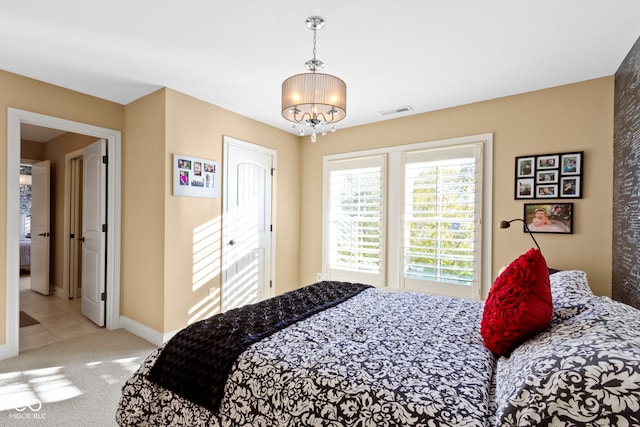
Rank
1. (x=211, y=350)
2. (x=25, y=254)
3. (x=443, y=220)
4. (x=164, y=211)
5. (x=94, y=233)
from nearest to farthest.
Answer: (x=211, y=350) → (x=164, y=211) → (x=443, y=220) → (x=94, y=233) → (x=25, y=254)

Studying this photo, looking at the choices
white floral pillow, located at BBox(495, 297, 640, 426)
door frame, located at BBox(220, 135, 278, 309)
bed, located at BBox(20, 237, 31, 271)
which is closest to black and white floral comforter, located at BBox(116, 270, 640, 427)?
white floral pillow, located at BBox(495, 297, 640, 426)

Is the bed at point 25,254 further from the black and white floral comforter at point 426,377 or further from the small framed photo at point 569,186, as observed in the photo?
the small framed photo at point 569,186

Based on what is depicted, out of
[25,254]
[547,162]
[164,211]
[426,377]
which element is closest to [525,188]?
[547,162]

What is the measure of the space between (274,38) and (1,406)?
302 cm

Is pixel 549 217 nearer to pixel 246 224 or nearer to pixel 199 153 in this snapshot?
pixel 246 224

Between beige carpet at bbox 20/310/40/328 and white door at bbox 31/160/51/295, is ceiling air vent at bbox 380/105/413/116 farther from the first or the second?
white door at bbox 31/160/51/295

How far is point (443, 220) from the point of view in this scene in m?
3.51

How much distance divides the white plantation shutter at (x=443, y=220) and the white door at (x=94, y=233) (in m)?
3.39

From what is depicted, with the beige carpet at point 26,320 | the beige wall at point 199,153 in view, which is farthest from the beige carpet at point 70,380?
the beige carpet at point 26,320

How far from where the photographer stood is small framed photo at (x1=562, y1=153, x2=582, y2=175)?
9.31 feet

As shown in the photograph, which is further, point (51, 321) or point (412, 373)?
point (51, 321)

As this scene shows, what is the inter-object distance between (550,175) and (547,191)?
5.8 inches

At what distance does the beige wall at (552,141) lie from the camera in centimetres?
276

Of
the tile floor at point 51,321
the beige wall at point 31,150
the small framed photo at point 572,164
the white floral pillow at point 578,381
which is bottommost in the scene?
the tile floor at point 51,321
